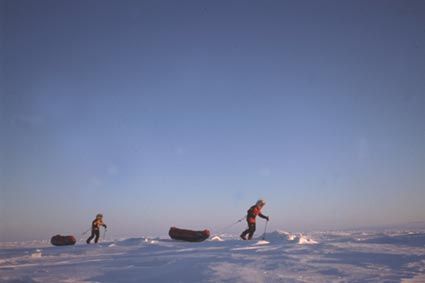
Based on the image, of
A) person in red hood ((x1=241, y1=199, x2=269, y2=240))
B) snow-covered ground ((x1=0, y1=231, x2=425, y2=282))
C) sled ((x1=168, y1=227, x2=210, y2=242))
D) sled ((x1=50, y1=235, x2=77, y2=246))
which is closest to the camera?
snow-covered ground ((x1=0, y1=231, x2=425, y2=282))

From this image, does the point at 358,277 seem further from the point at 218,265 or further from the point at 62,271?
the point at 62,271

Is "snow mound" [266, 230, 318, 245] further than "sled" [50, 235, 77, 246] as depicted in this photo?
No

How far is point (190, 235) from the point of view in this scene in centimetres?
1647

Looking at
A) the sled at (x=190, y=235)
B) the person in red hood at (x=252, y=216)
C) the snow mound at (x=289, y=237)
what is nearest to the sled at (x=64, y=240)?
the sled at (x=190, y=235)

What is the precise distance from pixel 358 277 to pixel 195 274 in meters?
3.04

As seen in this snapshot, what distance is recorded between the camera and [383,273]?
6430 millimetres

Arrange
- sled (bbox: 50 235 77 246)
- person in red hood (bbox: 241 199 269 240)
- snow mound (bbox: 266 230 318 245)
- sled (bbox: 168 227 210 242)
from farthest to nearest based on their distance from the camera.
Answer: sled (bbox: 50 235 77 246) < sled (bbox: 168 227 210 242) < person in red hood (bbox: 241 199 269 240) < snow mound (bbox: 266 230 318 245)

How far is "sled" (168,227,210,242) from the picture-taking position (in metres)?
16.3

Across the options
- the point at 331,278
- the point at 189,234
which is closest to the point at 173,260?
the point at 331,278

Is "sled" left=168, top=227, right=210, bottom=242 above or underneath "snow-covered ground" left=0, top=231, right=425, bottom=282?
above

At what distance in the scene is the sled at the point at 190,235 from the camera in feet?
53.4

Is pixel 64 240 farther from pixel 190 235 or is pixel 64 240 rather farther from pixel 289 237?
pixel 289 237

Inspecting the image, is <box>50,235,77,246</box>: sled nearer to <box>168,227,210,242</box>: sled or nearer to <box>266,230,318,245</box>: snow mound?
<box>168,227,210,242</box>: sled

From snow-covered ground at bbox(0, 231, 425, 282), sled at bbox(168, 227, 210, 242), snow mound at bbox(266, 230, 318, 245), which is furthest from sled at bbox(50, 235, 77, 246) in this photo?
snow mound at bbox(266, 230, 318, 245)
